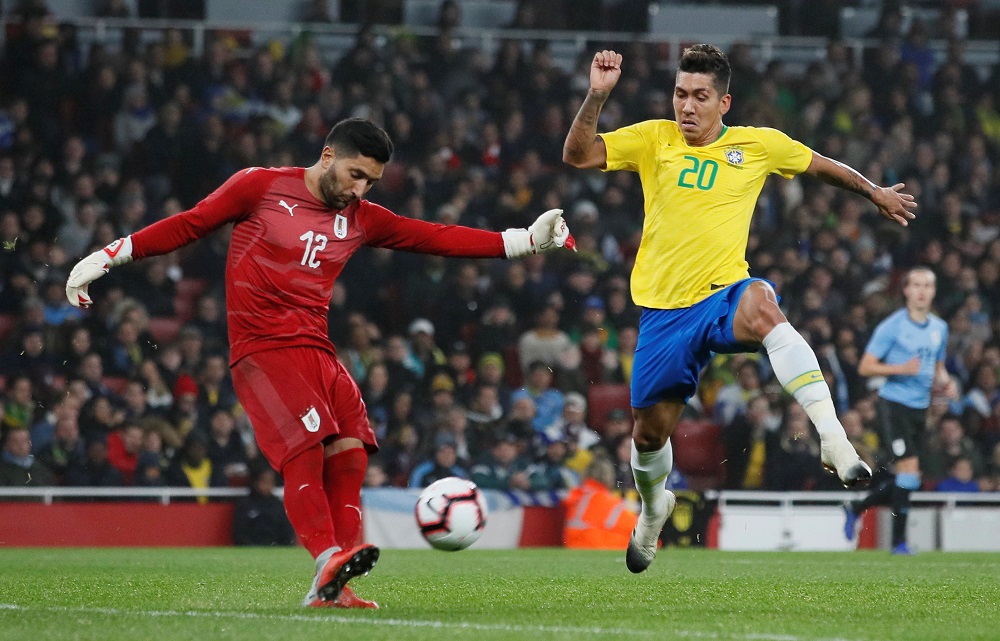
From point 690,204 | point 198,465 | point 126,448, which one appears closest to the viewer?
point 690,204

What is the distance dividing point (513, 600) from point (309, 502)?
1163mm

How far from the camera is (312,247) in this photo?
6.16 m

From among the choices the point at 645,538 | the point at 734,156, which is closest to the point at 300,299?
the point at 734,156

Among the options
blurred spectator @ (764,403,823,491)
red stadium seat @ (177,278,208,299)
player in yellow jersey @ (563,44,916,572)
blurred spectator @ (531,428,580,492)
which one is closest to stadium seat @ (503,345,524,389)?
blurred spectator @ (531,428,580,492)

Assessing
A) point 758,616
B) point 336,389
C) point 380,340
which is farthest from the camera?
point 380,340

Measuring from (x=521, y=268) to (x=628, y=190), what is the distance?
2.20 meters

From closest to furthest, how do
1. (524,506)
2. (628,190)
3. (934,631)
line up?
(934,631) → (524,506) → (628,190)

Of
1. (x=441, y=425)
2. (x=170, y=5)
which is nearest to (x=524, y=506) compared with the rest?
(x=441, y=425)

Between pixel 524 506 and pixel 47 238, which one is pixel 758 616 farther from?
pixel 47 238

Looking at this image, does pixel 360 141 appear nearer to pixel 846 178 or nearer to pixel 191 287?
pixel 846 178

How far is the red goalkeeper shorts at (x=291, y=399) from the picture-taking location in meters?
5.95

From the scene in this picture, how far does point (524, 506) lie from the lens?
1375 cm

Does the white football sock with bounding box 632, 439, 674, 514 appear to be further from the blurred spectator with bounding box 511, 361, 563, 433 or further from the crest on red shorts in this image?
the blurred spectator with bounding box 511, 361, 563, 433

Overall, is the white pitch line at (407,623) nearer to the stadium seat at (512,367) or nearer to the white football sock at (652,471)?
the white football sock at (652,471)
